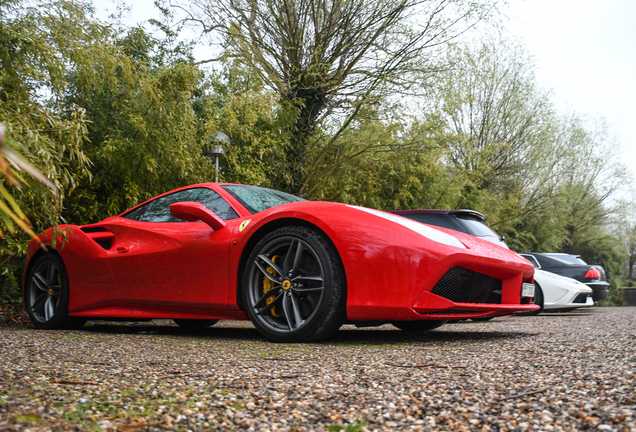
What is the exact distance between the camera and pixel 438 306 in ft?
9.77

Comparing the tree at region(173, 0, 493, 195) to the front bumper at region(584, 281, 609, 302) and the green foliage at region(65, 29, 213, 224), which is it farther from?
the front bumper at region(584, 281, 609, 302)

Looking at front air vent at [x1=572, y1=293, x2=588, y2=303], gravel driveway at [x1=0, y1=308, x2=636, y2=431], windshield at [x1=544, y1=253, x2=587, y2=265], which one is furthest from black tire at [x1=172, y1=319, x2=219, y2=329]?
windshield at [x1=544, y1=253, x2=587, y2=265]

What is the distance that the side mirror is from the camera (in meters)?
3.61

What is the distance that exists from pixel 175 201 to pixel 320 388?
9.45 ft

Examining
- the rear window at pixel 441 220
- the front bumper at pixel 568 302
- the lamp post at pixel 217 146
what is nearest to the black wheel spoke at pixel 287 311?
the rear window at pixel 441 220

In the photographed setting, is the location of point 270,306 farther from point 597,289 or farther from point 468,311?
point 597,289

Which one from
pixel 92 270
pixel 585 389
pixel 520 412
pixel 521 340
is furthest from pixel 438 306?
pixel 92 270

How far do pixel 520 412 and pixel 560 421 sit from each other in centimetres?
12

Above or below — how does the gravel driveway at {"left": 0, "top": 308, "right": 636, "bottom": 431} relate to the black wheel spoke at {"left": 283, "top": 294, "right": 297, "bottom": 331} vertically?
below

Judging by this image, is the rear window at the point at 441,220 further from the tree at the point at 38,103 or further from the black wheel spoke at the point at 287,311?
the tree at the point at 38,103

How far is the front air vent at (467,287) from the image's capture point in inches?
120

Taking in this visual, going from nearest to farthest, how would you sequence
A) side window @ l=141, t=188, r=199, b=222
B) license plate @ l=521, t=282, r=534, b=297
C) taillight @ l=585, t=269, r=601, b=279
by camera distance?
1. license plate @ l=521, t=282, r=534, b=297
2. side window @ l=141, t=188, r=199, b=222
3. taillight @ l=585, t=269, r=601, b=279

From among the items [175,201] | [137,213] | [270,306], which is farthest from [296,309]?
[137,213]

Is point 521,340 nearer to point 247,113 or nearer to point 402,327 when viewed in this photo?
point 402,327
